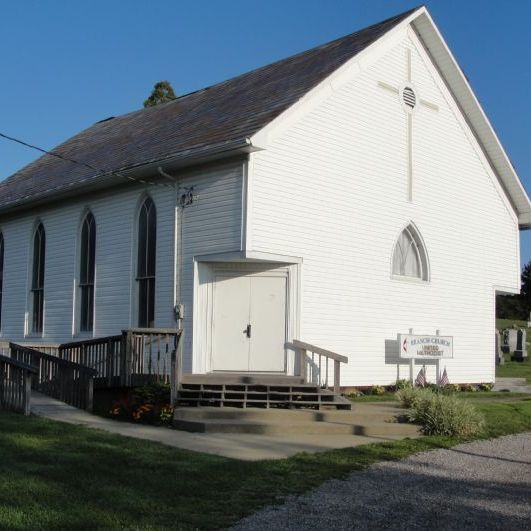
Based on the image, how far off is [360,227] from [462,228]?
420 centimetres

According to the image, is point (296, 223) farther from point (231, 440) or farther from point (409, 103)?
point (231, 440)

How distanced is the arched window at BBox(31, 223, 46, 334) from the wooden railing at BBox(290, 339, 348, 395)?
855 cm

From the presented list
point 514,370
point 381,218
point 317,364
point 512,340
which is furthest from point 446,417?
point 512,340

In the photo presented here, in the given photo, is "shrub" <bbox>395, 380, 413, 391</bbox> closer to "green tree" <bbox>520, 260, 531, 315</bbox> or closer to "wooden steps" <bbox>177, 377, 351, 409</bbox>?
"wooden steps" <bbox>177, 377, 351, 409</bbox>

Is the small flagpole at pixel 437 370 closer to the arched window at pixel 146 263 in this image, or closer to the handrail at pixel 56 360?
the arched window at pixel 146 263

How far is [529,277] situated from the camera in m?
82.6

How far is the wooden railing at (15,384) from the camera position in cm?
1402

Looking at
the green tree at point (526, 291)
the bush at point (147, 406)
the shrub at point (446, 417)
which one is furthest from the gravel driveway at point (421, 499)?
the green tree at point (526, 291)

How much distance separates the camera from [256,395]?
1520 centimetres

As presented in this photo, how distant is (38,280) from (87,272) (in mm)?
2700

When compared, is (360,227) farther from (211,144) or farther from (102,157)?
(102,157)

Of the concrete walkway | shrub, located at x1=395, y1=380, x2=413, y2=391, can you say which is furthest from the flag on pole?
the concrete walkway

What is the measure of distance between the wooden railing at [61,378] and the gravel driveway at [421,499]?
22.8ft

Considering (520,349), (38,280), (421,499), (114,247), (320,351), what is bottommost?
(421,499)
